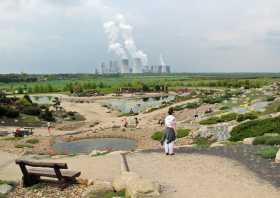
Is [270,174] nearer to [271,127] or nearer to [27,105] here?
[271,127]

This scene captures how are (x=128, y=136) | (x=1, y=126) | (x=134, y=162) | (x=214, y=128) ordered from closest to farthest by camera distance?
1. (x=134, y=162)
2. (x=214, y=128)
3. (x=128, y=136)
4. (x=1, y=126)

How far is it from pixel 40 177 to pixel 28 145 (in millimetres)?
19534

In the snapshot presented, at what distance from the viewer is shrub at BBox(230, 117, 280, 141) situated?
78.1ft

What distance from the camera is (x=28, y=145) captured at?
3275 centimetres

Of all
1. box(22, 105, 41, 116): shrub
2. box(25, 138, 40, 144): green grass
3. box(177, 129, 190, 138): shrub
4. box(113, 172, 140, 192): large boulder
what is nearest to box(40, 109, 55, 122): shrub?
box(22, 105, 41, 116): shrub

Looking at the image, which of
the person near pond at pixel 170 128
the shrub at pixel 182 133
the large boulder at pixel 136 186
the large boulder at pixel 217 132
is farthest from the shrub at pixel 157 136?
the large boulder at pixel 136 186

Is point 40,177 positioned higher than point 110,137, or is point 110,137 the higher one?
point 40,177

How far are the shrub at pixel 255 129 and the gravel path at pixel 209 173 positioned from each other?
593cm

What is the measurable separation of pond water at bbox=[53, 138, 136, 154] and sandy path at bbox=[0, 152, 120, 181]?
11.4 meters

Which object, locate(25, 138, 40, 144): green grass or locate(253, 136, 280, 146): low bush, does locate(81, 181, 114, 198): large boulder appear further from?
locate(25, 138, 40, 144): green grass

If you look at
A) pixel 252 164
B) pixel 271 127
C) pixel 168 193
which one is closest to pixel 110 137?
pixel 271 127

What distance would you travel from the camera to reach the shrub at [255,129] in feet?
78.1

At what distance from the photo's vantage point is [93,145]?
3403cm

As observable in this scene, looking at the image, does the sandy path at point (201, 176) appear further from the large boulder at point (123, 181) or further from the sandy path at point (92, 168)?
the large boulder at point (123, 181)
